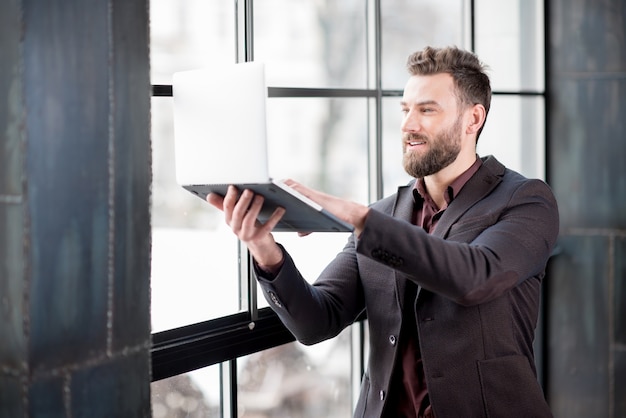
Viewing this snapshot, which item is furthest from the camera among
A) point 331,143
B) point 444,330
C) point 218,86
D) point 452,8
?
point 452,8

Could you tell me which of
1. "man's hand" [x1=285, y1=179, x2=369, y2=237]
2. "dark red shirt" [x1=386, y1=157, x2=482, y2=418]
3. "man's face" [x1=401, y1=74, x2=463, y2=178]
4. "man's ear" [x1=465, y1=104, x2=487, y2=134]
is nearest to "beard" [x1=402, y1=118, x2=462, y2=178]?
"man's face" [x1=401, y1=74, x2=463, y2=178]

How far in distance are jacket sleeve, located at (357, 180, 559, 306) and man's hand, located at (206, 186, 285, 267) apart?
24cm

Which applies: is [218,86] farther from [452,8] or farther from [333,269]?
[452,8]

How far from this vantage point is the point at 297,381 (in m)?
3.62

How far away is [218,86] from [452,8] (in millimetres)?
2623

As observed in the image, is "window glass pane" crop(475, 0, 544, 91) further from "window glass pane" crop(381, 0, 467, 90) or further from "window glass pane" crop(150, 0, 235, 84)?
"window glass pane" crop(150, 0, 235, 84)

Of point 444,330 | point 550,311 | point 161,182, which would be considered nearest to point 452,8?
point 550,311

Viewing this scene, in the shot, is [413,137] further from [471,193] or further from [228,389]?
[228,389]

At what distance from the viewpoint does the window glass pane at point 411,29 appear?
390 cm

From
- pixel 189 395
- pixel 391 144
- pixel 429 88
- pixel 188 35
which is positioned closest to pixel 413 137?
pixel 429 88

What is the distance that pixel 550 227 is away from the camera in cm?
242

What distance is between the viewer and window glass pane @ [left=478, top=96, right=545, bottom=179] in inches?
185

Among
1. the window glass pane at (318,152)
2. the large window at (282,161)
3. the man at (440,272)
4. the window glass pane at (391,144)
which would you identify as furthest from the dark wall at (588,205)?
the man at (440,272)

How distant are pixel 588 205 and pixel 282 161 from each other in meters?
2.06
